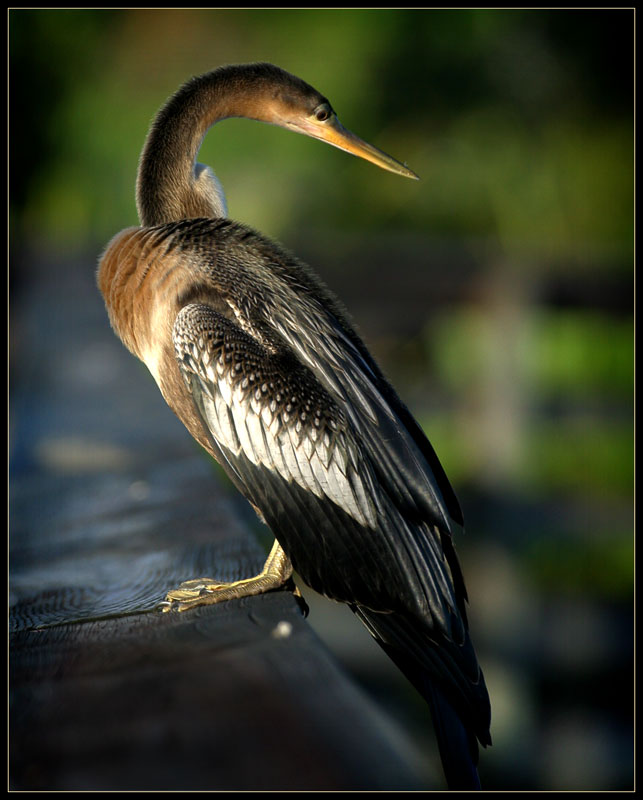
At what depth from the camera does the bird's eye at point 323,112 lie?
1.46 meters

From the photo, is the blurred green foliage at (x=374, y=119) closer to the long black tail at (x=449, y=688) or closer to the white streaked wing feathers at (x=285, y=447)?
the white streaked wing feathers at (x=285, y=447)

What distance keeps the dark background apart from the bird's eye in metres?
2.90

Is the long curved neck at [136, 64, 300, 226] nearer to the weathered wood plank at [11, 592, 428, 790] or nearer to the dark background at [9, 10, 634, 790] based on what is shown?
the weathered wood plank at [11, 592, 428, 790]

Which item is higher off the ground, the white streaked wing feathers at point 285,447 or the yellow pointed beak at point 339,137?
the yellow pointed beak at point 339,137

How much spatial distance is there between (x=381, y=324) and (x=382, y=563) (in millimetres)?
5760

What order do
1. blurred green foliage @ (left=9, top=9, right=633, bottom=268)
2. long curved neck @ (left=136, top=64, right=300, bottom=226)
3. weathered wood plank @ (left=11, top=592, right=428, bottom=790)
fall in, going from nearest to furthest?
1. weathered wood plank @ (left=11, top=592, right=428, bottom=790)
2. long curved neck @ (left=136, top=64, right=300, bottom=226)
3. blurred green foliage @ (left=9, top=9, right=633, bottom=268)

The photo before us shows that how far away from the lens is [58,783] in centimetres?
66

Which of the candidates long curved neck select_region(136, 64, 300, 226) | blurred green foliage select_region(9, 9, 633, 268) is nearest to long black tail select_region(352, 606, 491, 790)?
long curved neck select_region(136, 64, 300, 226)

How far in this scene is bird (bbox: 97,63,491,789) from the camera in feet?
3.60

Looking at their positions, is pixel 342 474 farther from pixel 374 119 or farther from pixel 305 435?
pixel 374 119

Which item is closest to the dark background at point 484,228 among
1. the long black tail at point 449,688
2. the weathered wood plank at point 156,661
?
the weathered wood plank at point 156,661

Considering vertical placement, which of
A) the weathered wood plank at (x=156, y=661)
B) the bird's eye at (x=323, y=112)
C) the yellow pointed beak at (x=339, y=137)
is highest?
the bird's eye at (x=323, y=112)

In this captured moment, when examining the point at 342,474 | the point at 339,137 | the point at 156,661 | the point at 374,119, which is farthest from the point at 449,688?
the point at 374,119

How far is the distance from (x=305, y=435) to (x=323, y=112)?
66 centimetres
